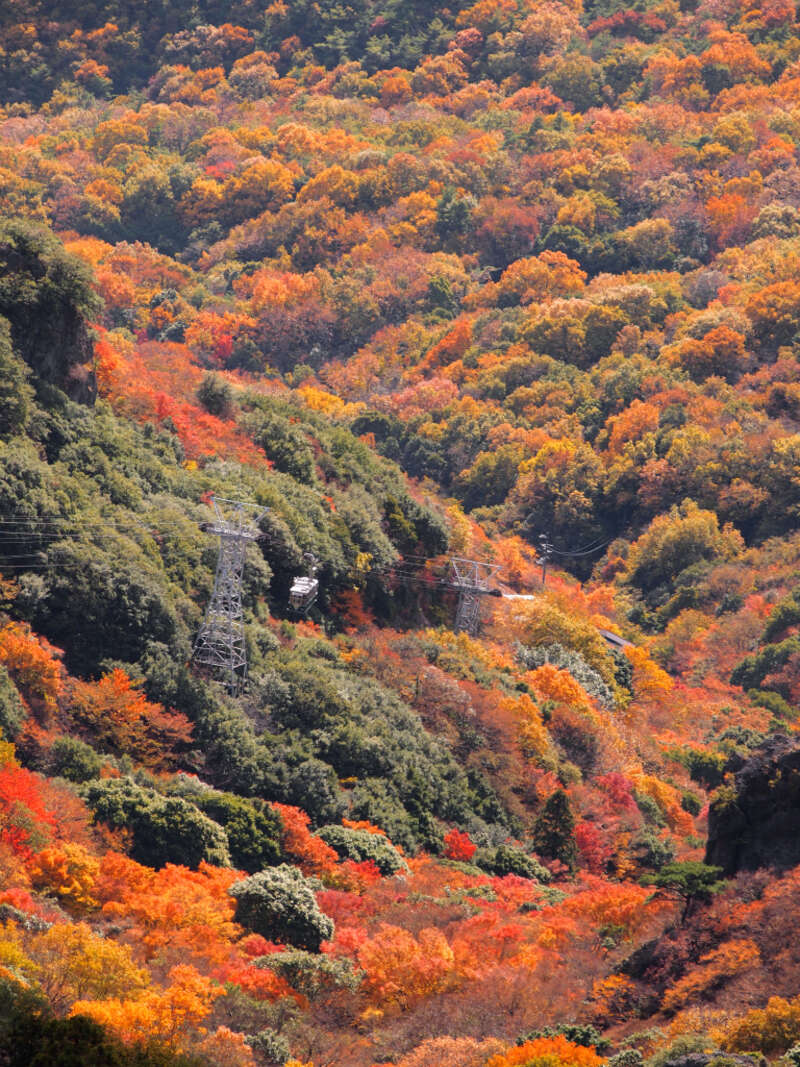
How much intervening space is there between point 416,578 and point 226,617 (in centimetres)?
2418

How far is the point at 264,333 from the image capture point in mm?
150750

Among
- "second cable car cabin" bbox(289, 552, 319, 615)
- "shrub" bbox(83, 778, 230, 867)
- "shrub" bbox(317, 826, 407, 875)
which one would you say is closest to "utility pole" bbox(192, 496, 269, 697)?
"shrub" bbox(317, 826, 407, 875)

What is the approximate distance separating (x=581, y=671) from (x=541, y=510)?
3572 cm

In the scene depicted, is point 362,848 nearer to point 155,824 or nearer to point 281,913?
point 155,824

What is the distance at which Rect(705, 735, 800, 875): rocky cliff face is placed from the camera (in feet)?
175

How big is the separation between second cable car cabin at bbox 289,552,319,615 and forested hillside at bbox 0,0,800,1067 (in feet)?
1.80

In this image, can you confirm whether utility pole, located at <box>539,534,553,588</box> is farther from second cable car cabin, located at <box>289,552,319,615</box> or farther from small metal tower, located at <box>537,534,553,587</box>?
second cable car cabin, located at <box>289,552,319,615</box>

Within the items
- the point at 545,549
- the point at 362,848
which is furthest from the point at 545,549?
the point at 362,848

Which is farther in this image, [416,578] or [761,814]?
[416,578]

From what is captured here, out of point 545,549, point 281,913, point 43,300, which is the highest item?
point 43,300

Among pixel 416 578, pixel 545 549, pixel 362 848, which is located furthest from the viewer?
pixel 545 549

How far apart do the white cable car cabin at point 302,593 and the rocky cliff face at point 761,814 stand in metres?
28.2

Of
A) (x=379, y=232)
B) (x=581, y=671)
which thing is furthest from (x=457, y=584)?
(x=379, y=232)

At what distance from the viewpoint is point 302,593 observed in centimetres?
7938
